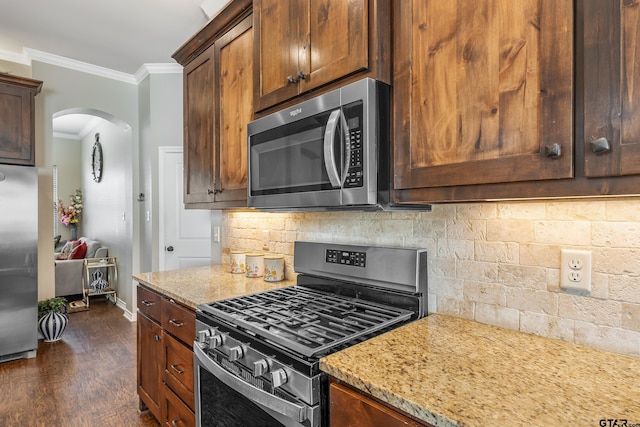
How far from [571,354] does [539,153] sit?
58cm

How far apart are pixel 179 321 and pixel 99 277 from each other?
14.3 ft

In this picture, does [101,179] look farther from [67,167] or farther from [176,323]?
[176,323]

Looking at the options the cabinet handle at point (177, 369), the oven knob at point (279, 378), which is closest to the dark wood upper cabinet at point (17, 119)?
the cabinet handle at point (177, 369)

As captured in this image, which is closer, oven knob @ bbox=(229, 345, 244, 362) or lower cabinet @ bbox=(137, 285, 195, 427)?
oven knob @ bbox=(229, 345, 244, 362)

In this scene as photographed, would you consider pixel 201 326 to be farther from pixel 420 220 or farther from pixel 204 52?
pixel 204 52

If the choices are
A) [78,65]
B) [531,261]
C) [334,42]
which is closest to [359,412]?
[531,261]

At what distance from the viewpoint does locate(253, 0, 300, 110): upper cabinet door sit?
1.51 m

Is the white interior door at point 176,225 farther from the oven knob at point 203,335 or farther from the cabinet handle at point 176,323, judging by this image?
the oven knob at point 203,335

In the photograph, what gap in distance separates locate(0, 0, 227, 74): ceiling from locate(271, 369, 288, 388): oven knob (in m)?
2.70

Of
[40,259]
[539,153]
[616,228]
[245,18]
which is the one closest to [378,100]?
[539,153]

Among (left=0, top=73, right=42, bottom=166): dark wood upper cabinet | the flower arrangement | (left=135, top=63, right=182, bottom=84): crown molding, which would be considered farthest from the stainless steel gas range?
the flower arrangement

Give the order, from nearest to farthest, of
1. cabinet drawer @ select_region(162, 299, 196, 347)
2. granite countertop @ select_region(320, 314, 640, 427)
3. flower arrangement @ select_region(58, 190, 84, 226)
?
granite countertop @ select_region(320, 314, 640, 427), cabinet drawer @ select_region(162, 299, 196, 347), flower arrangement @ select_region(58, 190, 84, 226)

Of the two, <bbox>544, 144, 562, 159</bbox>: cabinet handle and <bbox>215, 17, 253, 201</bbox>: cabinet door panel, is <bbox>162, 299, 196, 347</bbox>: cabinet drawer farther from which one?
<bbox>544, 144, 562, 159</bbox>: cabinet handle

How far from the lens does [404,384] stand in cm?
85
